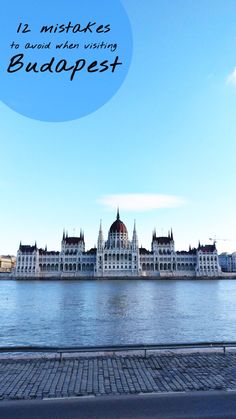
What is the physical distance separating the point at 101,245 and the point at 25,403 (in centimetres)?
14646

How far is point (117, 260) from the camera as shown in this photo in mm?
150750

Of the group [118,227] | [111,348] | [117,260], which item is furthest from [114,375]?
[118,227]

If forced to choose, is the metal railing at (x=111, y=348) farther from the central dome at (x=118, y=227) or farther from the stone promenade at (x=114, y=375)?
the central dome at (x=118, y=227)

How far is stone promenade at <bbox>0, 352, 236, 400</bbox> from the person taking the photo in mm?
8203

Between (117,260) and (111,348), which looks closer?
(111,348)

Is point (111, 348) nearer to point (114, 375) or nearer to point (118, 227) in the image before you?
point (114, 375)

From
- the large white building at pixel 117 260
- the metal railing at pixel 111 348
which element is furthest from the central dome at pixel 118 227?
the metal railing at pixel 111 348

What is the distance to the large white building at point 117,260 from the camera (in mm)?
149000

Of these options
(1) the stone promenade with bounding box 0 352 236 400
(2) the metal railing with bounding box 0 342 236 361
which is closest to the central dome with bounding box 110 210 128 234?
(2) the metal railing with bounding box 0 342 236 361

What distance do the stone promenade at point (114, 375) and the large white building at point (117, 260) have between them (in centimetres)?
13665

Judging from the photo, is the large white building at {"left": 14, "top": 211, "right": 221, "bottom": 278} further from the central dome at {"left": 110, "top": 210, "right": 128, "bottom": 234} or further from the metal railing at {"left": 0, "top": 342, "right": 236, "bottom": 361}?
the metal railing at {"left": 0, "top": 342, "right": 236, "bottom": 361}

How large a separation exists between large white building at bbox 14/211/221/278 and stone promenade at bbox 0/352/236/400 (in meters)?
137

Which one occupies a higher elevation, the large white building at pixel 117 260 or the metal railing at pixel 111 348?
the large white building at pixel 117 260

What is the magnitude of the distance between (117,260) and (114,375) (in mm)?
142450
